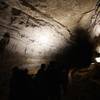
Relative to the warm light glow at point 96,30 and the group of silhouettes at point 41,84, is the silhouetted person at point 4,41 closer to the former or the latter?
the group of silhouettes at point 41,84

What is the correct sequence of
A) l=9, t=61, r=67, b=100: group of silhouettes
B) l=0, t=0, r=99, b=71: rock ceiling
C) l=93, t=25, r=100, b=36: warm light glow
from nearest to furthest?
l=0, t=0, r=99, b=71: rock ceiling
l=9, t=61, r=67, b=100: group of silhouettes
l=93, t=25, r=100, b=36: warm light glow

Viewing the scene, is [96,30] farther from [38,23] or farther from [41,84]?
[41,84]

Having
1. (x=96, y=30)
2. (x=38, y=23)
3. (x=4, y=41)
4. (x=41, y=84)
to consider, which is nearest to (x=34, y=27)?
(x=38, y=23)

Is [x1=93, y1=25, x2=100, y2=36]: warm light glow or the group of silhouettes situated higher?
[x1=93, y1=25, x2=100, y2=36]: warm light glow

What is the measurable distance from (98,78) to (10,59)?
2.99 metres

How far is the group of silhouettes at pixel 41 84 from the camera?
476cm

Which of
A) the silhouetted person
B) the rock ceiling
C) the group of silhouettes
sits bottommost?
the group of silhouettes

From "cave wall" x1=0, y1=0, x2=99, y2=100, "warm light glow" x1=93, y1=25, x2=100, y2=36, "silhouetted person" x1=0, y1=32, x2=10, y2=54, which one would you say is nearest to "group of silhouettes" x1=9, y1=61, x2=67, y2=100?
"cave wall" x1=0, y1=0, x2=99, y2=100

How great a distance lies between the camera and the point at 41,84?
5.56 metres

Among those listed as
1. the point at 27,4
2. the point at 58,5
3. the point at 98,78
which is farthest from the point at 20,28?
the point at 98,78

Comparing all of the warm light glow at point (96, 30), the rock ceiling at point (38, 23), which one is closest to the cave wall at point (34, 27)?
the rock ceiling at point (38, 23)

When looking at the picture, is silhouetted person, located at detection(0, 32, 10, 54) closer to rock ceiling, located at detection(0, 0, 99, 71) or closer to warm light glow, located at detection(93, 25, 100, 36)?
rock ceiling, located at detection(0, 0, 99, 71)

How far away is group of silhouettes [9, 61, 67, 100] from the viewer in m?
4.76

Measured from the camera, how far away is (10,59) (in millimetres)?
4453
